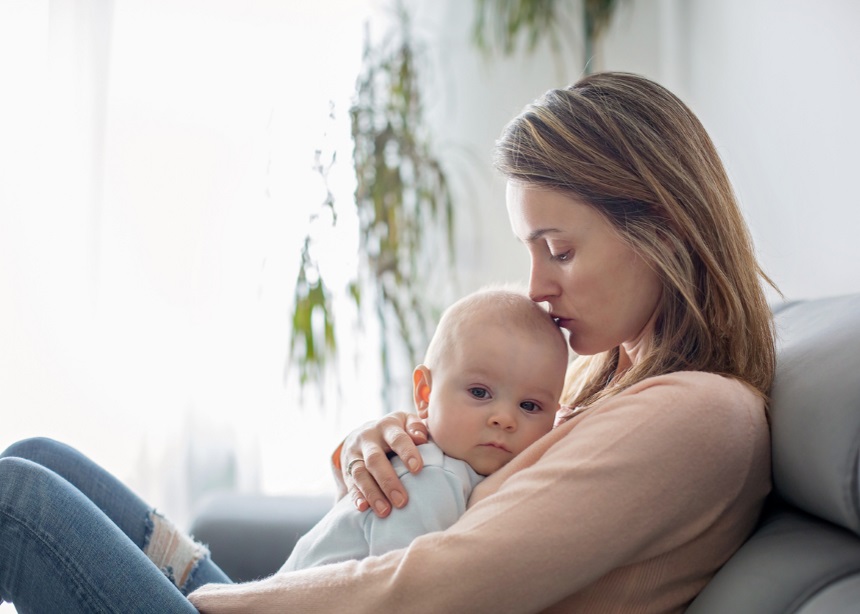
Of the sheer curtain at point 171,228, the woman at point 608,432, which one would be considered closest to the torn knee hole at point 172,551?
the woman at point 608,432

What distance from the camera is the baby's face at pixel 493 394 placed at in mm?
1137

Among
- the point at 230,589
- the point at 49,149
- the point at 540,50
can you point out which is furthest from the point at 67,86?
the point at 230,589

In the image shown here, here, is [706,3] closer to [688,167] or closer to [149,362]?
[688,167]

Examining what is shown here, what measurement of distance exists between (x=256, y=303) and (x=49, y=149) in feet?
2.58

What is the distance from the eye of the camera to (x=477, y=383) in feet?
3.77

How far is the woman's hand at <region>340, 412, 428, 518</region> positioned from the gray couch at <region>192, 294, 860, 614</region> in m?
0.38

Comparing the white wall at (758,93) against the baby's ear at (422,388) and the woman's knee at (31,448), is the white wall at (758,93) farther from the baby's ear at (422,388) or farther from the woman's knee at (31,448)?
the woman's knee at (31,448)

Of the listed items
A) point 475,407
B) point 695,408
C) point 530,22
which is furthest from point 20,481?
point 530,22

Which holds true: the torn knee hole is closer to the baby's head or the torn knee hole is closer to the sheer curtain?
the baby's head

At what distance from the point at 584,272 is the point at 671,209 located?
0.46 ft

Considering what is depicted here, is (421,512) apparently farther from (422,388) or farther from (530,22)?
(530,22)

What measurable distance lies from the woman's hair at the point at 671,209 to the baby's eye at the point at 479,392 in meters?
0.18

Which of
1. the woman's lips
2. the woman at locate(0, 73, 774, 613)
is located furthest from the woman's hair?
the woman's lips

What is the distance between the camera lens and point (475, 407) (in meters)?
1.14
